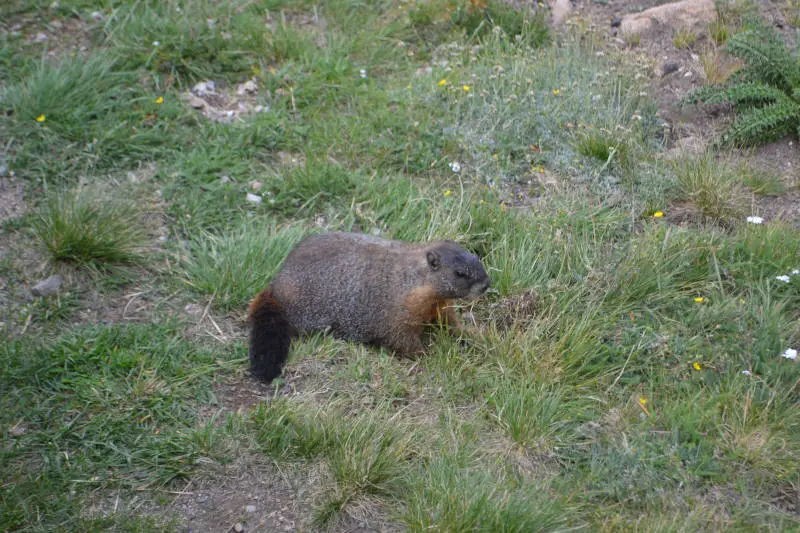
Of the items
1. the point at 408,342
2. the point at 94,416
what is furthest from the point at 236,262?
the point at 94,416

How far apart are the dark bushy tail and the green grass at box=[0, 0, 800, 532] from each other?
0.36 feet

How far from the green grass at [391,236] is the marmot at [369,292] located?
0.51ft

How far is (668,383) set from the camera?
12.8 ft

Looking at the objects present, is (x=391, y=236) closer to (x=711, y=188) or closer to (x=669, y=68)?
(x=711, y=188)

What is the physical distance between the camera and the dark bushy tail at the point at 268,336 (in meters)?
4.00

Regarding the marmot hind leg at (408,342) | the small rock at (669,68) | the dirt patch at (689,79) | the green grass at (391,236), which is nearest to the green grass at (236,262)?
the green grass at (391,236)

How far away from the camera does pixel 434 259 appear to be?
422cm

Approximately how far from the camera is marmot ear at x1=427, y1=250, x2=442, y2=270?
4.21 m

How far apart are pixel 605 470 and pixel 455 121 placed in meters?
3.12

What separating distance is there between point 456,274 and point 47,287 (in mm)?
2342

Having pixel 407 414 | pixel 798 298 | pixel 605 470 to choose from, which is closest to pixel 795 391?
pixel 798 298

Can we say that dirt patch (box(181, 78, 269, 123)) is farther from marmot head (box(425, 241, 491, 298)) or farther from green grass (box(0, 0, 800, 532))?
marmot head (box(425, 241, 491, 298))

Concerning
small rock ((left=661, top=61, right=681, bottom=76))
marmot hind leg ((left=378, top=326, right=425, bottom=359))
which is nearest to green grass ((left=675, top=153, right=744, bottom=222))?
small rock ((left=661, top=61, right=681, bottom=76))

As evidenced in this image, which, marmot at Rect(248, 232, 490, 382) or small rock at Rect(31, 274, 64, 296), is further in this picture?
small rock at Rect(31, 274, 64, 296)
